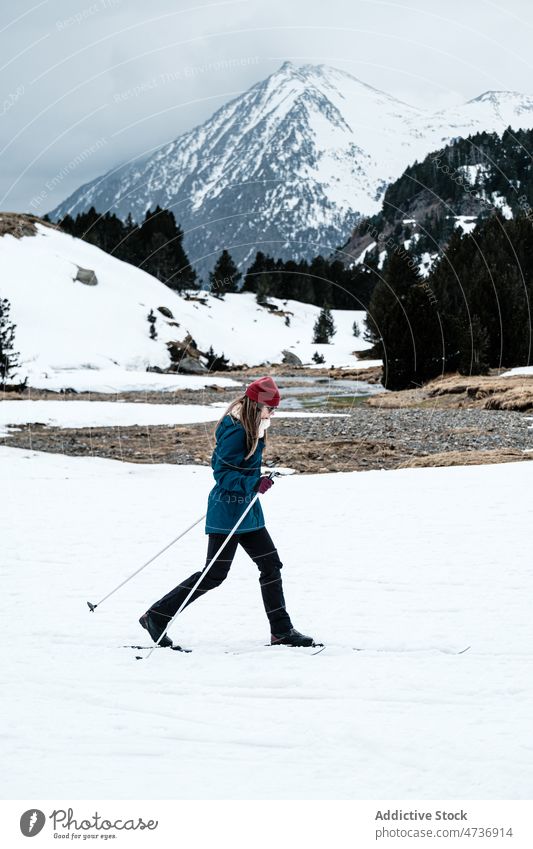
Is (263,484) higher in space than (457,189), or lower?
lower

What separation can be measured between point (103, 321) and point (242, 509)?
5812 cm

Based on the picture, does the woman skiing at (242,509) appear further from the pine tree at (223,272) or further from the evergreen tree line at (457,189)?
the evergreen tree line at (457,189)

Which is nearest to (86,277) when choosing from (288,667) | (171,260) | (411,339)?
(171,260)

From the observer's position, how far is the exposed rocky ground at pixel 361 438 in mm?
18328

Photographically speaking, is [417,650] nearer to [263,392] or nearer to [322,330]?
[263,392]

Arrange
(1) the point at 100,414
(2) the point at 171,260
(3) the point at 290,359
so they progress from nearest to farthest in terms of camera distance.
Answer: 1. (1) the point at 100,414
2. (3) the point at 290,359
3. (2) the point at 171,260

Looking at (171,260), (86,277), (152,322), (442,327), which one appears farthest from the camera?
(171,260)

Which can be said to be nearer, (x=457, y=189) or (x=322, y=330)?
(x=322, y=330)

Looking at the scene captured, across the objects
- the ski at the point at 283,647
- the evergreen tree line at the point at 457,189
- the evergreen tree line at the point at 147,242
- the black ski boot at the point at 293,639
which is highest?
the evergreen tree line at the point at 457,189

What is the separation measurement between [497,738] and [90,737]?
7.53ft

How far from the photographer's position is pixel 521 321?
168ft

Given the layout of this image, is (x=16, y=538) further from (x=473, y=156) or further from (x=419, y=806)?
(x=473, y=156)

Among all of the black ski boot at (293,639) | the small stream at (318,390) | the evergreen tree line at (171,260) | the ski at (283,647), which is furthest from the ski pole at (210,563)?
the evergreen tree line at (171,260)

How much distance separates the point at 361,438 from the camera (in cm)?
2172
